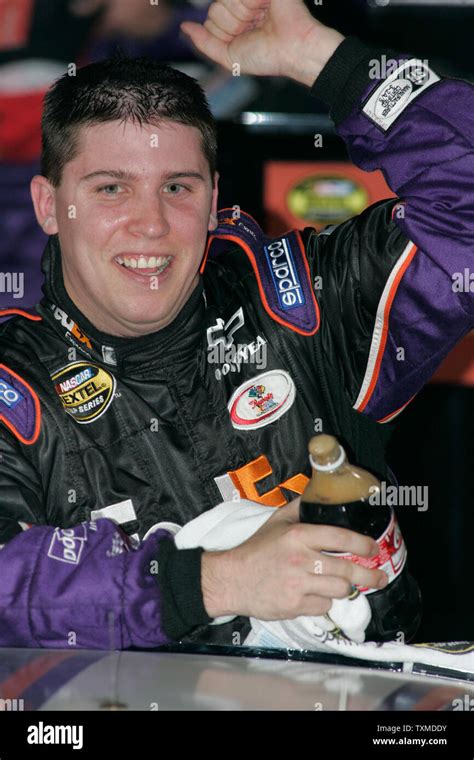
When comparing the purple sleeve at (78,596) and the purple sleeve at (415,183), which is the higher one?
the purple sleeve at (415,183)

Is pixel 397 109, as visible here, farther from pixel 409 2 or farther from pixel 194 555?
pixel 409 2

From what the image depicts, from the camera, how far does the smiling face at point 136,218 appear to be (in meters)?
1.84

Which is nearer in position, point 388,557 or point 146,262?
point 388,557

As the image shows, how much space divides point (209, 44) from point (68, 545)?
3.17 feet

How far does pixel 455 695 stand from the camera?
45.6 inches

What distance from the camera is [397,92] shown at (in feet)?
5.93

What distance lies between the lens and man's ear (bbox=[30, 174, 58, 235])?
78.4 inches

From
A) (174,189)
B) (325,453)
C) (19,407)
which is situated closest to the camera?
(325,453)

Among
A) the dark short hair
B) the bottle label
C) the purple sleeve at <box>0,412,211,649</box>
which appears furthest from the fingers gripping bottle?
the dark short hair

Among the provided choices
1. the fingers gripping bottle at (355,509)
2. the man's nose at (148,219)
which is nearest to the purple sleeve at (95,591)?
the fingers gripping bottle at (355,509)

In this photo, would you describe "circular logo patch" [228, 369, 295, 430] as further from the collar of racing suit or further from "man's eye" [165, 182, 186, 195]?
"man's eye" [165, 182, 186, 195]

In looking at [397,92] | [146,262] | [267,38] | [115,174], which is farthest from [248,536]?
[267,38]

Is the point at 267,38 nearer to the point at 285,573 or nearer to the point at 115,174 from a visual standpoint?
the point at 115,174

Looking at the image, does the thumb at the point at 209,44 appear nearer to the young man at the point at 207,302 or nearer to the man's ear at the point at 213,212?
→ the young man at the point at 207,302
